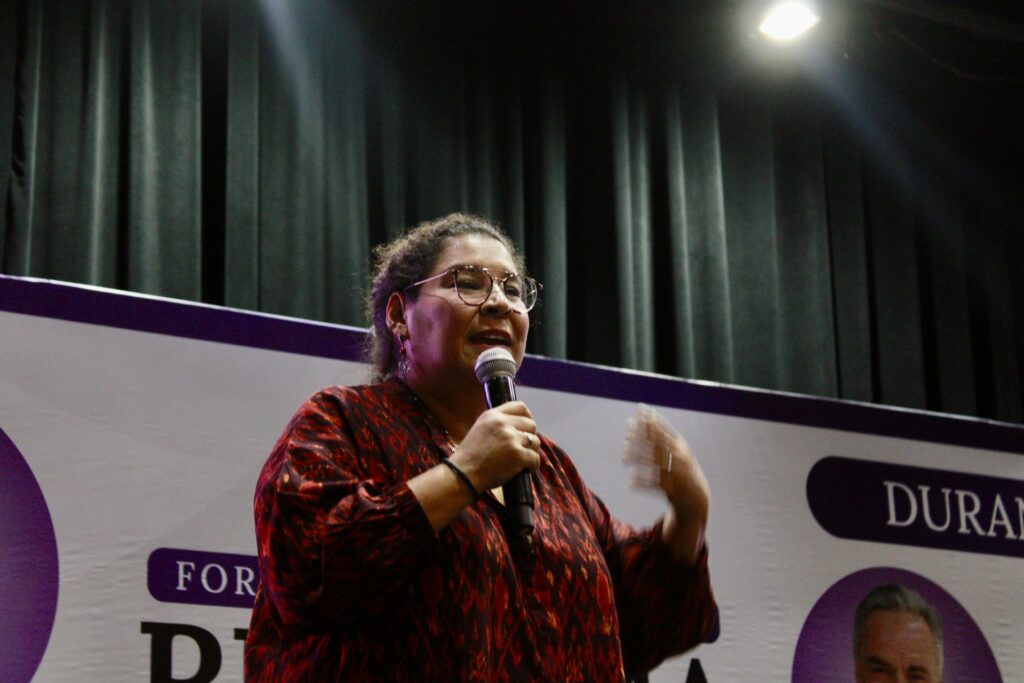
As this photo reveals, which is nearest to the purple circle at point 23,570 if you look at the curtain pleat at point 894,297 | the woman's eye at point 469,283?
the woman's eye at point 469,283

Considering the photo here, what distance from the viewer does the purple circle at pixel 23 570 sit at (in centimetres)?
216

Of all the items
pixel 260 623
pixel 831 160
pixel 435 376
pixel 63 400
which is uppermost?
pixel 831 160

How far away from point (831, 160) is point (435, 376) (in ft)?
9.79

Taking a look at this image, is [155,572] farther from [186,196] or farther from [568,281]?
[568,281]

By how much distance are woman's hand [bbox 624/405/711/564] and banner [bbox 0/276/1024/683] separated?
63cm

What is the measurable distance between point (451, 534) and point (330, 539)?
6.7 inches

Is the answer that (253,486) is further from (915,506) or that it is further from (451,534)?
(915,506)

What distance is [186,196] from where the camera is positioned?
3217 millimetres

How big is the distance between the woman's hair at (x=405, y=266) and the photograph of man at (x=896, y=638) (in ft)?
5.40

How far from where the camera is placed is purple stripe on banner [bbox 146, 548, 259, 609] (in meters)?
2.32

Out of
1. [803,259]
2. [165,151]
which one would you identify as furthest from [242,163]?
[803,259]

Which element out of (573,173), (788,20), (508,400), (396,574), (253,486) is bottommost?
(396,574)

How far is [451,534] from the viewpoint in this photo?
4.88 feet

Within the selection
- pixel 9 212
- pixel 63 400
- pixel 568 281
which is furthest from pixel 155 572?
pixel 568 281
